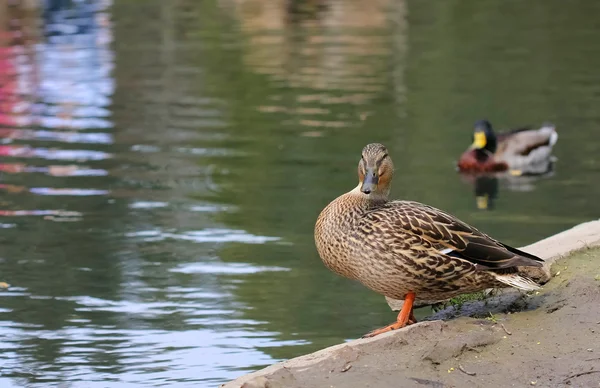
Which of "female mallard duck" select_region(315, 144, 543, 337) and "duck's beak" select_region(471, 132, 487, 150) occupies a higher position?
"female mallard duck" select_region(315, 144, 543, 337)

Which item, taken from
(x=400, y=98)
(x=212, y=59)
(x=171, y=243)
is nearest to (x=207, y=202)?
(x=171, y=243)

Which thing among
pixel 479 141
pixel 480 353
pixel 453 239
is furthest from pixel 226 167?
pixel 480 353

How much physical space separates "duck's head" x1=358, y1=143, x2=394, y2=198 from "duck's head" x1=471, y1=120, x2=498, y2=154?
24.9ft

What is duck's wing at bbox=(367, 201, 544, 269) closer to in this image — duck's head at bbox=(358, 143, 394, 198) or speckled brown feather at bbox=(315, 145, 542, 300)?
speckled brown feather at bbox=(315, 145, 542, 300)

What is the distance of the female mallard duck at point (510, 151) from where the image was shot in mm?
14000

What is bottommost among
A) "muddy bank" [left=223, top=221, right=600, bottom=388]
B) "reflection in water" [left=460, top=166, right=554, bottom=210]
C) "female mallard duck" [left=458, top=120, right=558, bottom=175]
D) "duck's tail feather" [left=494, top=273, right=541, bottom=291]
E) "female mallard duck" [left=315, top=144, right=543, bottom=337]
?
"reflection in water" [left=460, top=166, right=554, bottom=210]

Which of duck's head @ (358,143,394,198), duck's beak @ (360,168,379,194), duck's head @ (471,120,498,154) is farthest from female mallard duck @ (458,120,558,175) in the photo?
duck's beak @ (360,168,379,194)

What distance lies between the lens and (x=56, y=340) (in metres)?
7.88

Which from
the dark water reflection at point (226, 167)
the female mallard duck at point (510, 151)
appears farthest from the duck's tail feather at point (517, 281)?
the female mallard duck at point (510, 151)

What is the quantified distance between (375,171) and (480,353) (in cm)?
124

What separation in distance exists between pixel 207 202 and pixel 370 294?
332cm

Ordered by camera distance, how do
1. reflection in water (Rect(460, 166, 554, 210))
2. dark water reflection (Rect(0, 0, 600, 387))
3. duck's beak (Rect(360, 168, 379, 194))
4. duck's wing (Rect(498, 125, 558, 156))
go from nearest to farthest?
duck's beak (Rect(360, 168, 379, 194)) → dark water reflection (Rect(0, 0, 600, 387)) → reflection in water (Rect(460, 166, 554, 210)) → duck's wing (Rect(498, 125, 558, 156))

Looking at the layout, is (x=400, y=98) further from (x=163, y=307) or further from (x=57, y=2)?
(x=57, y=2)

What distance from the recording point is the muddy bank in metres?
5.54
